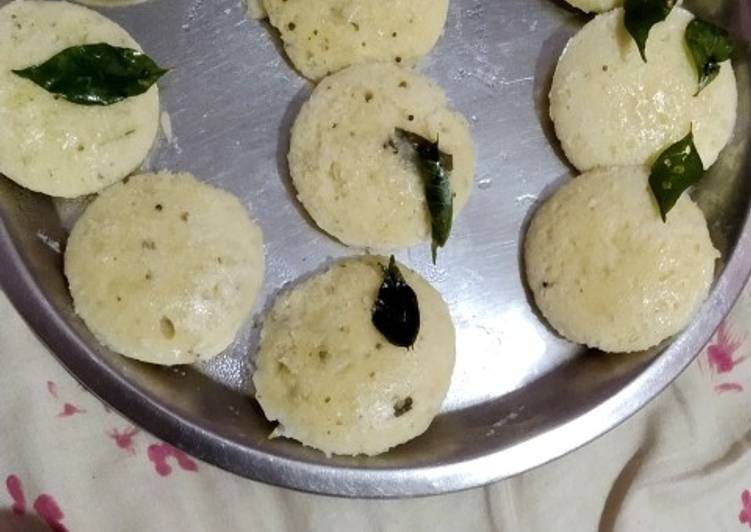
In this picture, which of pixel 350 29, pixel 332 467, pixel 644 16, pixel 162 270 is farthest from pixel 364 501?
pixel 644 16

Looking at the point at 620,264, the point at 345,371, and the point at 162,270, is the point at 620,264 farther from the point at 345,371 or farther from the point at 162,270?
the point at 162,270

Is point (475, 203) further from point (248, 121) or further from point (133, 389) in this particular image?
point (133, 389)

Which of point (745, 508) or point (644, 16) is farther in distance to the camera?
point (745, 508)

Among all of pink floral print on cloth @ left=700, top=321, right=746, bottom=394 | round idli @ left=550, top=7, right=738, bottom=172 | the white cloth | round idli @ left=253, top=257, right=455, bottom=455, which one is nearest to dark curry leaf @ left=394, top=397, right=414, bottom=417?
round idli @ left=253, top=257, right=455, bottom=455

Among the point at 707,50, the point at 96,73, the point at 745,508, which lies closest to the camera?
the point at 96,73

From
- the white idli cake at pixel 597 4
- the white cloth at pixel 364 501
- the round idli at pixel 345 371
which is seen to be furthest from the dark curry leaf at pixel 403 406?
the white idli cake at pixel 597 4

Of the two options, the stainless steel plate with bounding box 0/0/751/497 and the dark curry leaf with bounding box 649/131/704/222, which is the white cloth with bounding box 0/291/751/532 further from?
the dark curry leaf with bounding box 649/131/704/222

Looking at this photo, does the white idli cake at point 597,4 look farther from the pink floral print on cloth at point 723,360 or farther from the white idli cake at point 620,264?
the pink floral print on cloth at point 723,360
